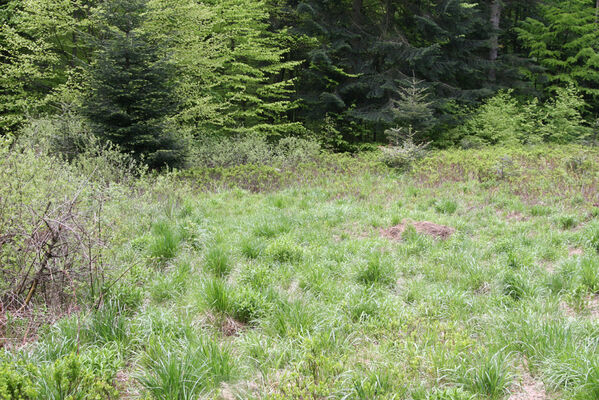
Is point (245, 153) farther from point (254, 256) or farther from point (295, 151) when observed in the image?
point (254, 256)

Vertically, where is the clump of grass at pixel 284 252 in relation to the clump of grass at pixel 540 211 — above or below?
above

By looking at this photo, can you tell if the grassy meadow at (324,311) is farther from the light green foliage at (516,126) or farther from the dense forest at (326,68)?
the light green foliage at (516,126)

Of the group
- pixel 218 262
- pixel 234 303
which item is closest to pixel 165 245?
pixel 218 262

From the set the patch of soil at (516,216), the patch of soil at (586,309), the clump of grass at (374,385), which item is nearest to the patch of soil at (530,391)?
the clump of grass at (374,385)

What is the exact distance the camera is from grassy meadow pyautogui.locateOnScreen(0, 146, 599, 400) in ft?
7.39

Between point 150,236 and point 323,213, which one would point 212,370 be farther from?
point 323,213

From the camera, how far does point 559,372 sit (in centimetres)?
231

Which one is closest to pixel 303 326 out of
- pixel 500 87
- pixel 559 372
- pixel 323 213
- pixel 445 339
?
pixel 445 339

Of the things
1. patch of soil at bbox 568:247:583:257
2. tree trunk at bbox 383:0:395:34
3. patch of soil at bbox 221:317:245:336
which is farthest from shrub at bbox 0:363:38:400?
tree trunk at bbox 383:0:395:34

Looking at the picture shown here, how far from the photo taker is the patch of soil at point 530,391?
7.33 ft

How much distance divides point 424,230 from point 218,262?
3.27 metres

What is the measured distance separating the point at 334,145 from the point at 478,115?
23.3 feet

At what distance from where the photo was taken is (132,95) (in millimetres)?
9414

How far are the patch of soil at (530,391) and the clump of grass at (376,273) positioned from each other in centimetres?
173
